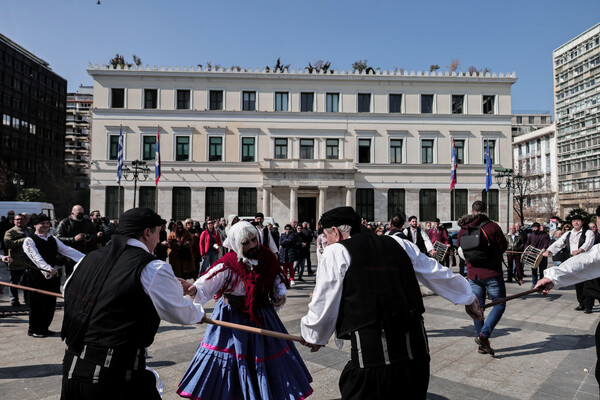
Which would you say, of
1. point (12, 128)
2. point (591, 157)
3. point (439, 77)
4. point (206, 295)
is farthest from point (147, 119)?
point (591, 157)

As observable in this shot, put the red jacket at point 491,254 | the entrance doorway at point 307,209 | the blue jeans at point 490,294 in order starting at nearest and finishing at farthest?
the blue jeans at point 490,294 → the red jacket at point 491,254 → the entrance doorway at point 307,209

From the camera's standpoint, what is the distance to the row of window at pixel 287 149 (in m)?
36.1

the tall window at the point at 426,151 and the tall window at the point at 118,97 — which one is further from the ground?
the tall window at the point at 118,97

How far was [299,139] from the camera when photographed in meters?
36.5

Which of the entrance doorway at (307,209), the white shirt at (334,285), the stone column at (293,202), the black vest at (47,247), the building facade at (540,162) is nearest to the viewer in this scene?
the white shirt at (334,285)

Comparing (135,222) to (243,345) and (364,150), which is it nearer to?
(243,345)

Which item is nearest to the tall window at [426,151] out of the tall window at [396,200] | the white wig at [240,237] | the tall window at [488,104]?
the tall window at [396,200]

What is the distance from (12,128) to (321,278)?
77.3 metres

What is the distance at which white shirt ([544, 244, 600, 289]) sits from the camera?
126 inches

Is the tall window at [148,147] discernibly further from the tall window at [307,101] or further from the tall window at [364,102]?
the tall window at [364,102]

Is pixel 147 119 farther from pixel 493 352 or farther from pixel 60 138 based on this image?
pixel 60 138

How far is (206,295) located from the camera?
387 cm

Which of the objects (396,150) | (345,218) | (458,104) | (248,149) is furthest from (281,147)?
(345,218)

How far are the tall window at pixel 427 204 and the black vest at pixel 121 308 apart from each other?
36.3 m
